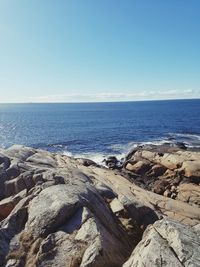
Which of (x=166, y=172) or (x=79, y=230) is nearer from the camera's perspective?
(x=79, y=230)

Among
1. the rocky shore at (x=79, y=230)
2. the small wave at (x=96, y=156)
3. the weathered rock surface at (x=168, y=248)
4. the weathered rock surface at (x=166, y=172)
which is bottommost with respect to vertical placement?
the small wave at (x=96, y=156)

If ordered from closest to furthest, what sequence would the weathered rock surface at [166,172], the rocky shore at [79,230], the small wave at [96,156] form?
the rocky shore at [79,230], the weathered rock surface at [166,172], the small wave at [96,156]

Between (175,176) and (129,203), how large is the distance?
22.0 meters

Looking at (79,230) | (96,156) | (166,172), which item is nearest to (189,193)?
(166,172)

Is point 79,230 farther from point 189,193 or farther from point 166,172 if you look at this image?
point 166,172

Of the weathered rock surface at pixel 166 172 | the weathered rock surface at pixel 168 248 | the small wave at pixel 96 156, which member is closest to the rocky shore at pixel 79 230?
the weathered rock surface at pixel 168 248

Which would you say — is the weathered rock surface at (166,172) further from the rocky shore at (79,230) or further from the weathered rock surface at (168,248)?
the weathered rock surface at (168,248)

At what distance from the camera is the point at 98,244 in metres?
10.4

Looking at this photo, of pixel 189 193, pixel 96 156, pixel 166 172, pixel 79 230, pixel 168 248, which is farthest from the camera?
pixel 96 156

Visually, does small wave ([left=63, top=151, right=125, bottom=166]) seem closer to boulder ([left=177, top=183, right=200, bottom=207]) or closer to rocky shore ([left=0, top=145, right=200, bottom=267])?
boulder ([left=177, top=183, right=200, bottom=207])

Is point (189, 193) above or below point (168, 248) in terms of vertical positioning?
below

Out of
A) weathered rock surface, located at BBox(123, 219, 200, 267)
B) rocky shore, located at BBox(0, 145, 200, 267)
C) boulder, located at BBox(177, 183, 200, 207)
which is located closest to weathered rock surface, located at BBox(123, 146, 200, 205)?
boulder, located at BBox(177, 183, 200, 207)

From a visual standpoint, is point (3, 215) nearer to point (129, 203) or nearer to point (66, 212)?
point (66, 212)

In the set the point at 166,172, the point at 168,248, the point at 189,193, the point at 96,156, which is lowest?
the point at 96,156
